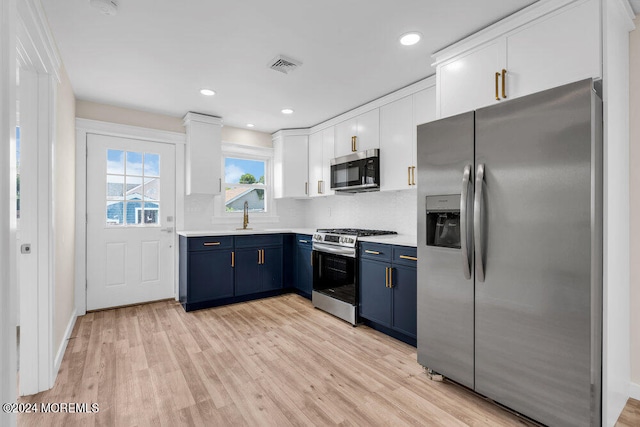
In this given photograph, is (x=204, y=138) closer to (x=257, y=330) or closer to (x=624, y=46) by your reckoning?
(x=257, y=330)

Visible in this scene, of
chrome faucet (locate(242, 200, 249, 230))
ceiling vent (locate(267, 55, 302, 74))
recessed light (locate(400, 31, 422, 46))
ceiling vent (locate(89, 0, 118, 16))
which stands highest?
recessed light (locate(400, 31, 422, 46))

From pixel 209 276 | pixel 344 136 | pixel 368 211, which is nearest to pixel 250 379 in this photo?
pixel 209 276

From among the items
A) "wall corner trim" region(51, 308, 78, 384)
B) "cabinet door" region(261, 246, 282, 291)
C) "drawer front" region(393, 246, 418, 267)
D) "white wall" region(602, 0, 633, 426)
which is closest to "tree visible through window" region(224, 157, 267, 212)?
"cabinet door" region(261, 246, 282, 291)

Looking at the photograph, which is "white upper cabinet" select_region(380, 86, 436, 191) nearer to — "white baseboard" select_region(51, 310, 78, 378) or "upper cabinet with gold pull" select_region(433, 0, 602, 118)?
"upper cabinet with gold pull" select_region(433, 0, 602, 118)

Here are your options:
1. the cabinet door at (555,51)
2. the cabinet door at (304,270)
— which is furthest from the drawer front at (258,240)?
the cabinet door at (555,51)

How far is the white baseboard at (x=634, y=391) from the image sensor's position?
2029 millimetres

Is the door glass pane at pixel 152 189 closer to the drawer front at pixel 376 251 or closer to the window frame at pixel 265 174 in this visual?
the window frame at pixel 265 174

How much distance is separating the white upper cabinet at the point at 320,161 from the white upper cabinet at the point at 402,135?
96 centimetres

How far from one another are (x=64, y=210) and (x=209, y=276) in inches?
62.5

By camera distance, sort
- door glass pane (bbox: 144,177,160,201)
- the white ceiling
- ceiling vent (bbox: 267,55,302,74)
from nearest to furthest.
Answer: the white ceiling
ceiling vent (bbox: 267,55,302,74)
door glass pane (bbox: 144,177,160,201)

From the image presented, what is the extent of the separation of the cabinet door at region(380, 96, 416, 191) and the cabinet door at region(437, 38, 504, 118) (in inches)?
29.0

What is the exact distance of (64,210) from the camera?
9.28ft

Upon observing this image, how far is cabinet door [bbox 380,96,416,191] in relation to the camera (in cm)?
319

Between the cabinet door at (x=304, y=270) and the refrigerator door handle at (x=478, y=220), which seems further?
the cabinet door at (x=304, y=270)
